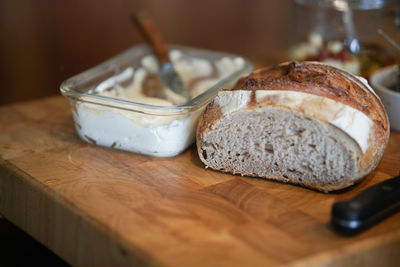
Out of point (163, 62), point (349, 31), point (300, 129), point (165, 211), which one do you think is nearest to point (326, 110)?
point (300, 129)

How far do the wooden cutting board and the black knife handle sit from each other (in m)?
0.02

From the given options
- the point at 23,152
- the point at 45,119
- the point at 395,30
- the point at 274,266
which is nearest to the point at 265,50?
the point at 395,30

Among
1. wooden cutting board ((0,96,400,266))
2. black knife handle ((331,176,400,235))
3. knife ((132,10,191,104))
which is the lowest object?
wooden cutting board ((0,96,400,266))

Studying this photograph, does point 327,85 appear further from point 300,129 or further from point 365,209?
point 365,209

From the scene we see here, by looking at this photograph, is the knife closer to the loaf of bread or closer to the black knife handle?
the loaf of bread

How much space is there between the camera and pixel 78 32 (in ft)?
8.45

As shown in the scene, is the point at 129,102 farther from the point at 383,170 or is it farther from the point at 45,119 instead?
the point at 383,170

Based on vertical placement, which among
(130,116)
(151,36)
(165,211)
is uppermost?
(151,36)

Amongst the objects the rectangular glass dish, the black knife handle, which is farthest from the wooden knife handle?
the black knife handle

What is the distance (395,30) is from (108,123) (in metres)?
1.43

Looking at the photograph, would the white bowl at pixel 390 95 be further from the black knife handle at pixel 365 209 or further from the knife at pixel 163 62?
the knife at pixel 163 62

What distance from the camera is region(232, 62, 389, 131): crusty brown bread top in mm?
1236

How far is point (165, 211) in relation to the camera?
3.67 feet

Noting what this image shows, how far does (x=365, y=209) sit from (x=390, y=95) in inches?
25.7
